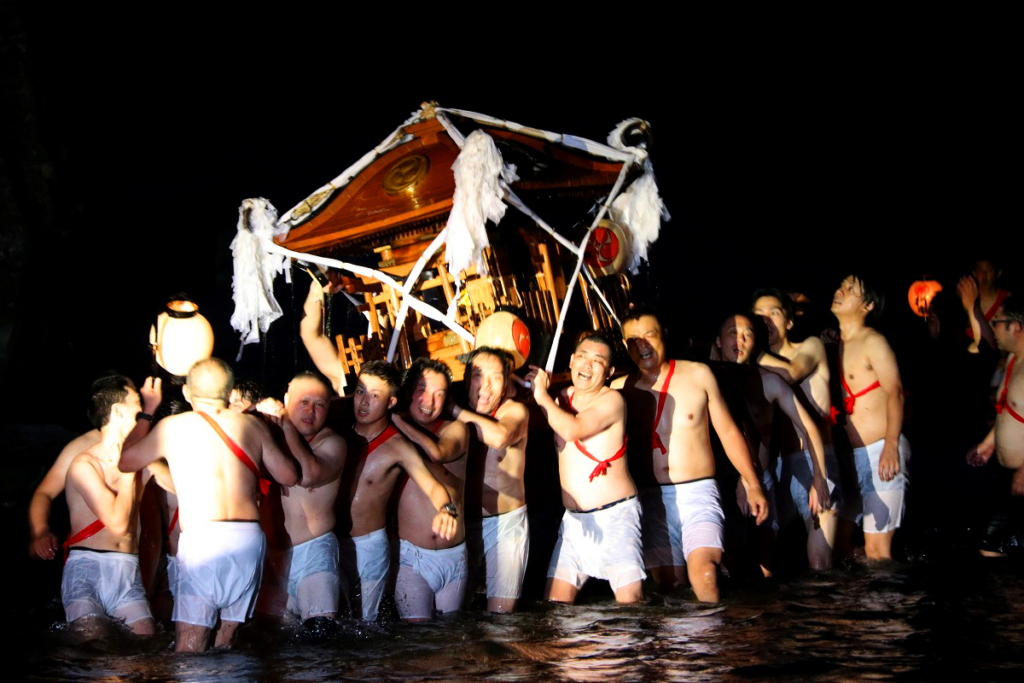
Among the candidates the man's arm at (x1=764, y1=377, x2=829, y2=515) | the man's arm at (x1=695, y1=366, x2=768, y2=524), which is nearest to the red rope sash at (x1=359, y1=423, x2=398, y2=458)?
the man's arm at (x1=695, y1=366, x2=768, y2=524)

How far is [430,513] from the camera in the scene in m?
5.01

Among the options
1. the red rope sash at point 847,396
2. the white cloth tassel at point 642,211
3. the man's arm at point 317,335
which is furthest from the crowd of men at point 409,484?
the man's arm at point 317,335

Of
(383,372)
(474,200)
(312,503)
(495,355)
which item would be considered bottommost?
(312,503)

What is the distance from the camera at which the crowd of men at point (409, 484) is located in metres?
4.42

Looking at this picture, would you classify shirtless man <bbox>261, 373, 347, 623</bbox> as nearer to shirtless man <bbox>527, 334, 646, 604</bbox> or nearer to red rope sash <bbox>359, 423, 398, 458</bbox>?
red rope sash <bbox>359, 423, 398, 458</bbox>

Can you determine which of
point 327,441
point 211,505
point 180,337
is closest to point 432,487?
point 327,441

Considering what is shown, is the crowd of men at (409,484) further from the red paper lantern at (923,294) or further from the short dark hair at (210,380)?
the red paper lantern at (923,294)

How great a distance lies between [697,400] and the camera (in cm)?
539

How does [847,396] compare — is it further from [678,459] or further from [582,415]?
[582,415]

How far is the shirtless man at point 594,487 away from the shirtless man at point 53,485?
209 centimetres

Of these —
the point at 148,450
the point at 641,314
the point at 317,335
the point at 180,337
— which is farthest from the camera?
the point at 317,335

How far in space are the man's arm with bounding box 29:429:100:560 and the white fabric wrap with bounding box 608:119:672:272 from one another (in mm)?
4210

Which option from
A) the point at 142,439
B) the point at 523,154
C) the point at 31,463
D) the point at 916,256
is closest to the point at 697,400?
the point at 523,154

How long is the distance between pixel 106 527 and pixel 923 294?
6.93 metres
